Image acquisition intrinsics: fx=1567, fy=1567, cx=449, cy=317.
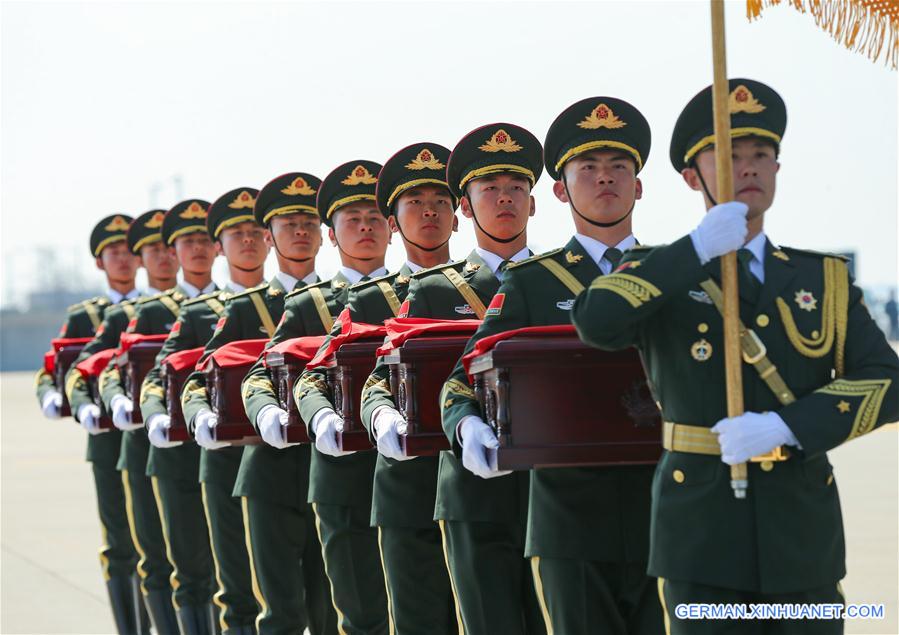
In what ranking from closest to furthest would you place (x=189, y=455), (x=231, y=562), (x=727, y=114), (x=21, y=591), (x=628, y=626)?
(x=727, y=114), (x=628, y=626), (x=231, y=562), (x=189, y=455), (x=21, y=591)

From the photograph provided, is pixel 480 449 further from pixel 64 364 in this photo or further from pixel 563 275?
pixel 64 364

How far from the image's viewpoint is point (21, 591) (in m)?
10.3

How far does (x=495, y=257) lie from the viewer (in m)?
5.58

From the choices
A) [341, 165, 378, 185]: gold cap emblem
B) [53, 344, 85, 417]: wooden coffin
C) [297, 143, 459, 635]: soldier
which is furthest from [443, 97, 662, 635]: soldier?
[53, 344, 85, 417]: wooden coffin

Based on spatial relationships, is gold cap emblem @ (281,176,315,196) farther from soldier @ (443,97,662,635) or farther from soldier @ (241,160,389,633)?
soldier @ (443,97,662,635)

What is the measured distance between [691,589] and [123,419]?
198 inches

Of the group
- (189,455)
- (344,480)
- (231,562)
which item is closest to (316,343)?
(344,480)

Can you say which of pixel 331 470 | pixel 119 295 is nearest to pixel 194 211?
pixel 119 295

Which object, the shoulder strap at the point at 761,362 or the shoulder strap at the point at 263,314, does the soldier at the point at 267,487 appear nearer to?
the shoulder strap at the point at 263,314

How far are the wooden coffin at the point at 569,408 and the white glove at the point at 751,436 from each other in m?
0.65

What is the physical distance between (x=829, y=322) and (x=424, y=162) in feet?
8.65

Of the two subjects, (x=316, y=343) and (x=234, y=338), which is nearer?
(x=316, y=343)

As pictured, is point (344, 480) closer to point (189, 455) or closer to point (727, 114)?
point (189, 455)

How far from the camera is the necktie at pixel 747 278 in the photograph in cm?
400
